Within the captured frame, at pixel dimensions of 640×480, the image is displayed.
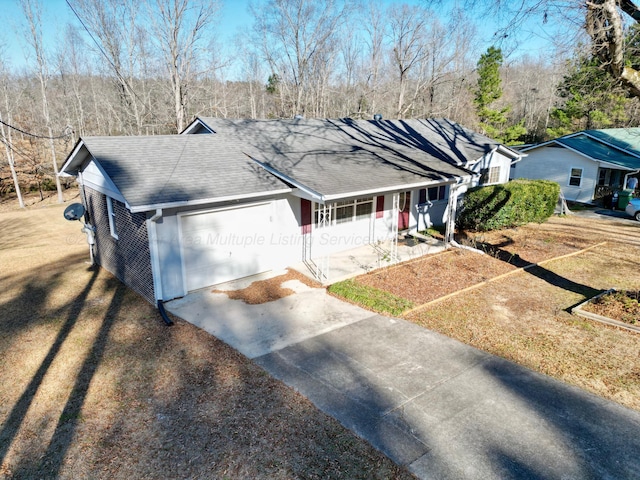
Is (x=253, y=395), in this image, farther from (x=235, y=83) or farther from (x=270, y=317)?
(x=235, y=83)

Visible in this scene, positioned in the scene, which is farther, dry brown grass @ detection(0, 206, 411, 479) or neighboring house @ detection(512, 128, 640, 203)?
neighboring house @ detection(512, 128, 640, 203)

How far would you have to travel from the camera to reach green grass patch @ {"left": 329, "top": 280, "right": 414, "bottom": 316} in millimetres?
9008

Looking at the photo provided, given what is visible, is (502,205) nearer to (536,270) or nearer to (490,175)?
(490,175)

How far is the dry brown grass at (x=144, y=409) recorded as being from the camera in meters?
4.70

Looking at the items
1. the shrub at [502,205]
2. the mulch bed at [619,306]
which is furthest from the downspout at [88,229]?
the mulch bed at [619,306]

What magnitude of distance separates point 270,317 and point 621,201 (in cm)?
2052

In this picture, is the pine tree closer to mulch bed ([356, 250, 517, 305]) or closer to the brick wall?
mulch bed ([356, 250, 517, 305])

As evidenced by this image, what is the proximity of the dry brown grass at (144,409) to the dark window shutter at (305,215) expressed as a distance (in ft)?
15.9

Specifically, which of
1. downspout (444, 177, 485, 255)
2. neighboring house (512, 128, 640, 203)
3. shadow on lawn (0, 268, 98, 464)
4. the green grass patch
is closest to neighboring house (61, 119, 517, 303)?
downspout (444, 177, 485, 255)

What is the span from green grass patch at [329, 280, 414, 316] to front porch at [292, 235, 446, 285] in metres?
0.55

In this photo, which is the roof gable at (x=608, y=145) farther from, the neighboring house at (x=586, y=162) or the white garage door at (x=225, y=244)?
the white garage door at (x=225, y=244)

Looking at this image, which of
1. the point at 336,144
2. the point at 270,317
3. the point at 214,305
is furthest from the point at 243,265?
the point at 336,144

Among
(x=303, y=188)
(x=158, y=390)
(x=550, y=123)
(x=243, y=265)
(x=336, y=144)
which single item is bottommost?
(x=158, y=390)

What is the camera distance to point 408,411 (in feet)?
18.4
